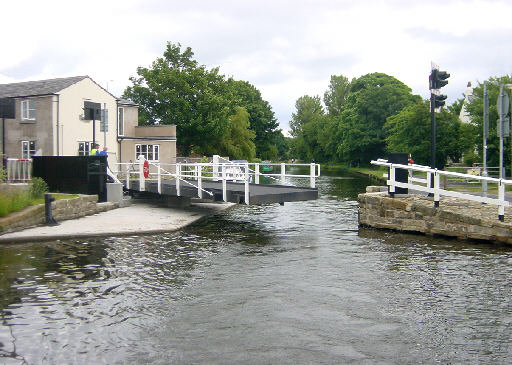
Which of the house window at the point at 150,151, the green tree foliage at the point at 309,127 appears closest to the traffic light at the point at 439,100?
the house window at the point at 150,151

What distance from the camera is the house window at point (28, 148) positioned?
3069 centimetres

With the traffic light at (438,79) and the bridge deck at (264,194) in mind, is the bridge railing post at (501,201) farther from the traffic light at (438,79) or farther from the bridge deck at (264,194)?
the bridge deck at (264,194)

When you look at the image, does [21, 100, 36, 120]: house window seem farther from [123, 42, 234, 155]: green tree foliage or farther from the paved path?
[123, 42, 234, 155]: green tree foliage

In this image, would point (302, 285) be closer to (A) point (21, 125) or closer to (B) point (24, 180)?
(B) point (24, 180)

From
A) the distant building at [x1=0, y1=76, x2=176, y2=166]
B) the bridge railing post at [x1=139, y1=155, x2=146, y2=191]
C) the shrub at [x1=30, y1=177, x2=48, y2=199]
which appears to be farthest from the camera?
the distant building at [x1=0, y1=76, x2=176, y2=166]

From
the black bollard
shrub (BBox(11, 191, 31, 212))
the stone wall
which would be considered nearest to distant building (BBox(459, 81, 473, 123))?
the stone wall

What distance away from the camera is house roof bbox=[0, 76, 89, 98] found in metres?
30.8

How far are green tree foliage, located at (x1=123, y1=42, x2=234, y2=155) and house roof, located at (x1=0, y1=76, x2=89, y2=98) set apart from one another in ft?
60.2

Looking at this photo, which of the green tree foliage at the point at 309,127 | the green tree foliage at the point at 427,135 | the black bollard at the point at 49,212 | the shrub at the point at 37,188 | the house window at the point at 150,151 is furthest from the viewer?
the green tree foliage at the point at 309,127

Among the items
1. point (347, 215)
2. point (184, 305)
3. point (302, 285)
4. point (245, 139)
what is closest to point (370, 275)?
point (302, 285)

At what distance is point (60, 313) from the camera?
8.33 meters

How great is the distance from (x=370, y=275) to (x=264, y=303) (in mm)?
2903

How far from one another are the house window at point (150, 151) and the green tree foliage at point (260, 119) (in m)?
43.4

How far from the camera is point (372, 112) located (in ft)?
240
